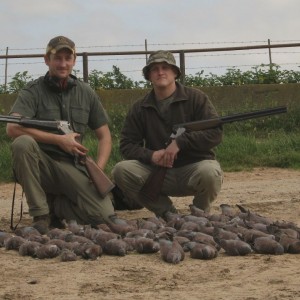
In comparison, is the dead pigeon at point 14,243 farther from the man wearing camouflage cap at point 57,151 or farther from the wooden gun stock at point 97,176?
the wooden gun stock at point 97,176

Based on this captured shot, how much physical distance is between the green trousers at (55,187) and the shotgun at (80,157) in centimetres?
13

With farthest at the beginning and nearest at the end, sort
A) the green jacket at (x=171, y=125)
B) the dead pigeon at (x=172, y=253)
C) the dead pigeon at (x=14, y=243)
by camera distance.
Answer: the green jacket at (x=171, y=125)
the dead pigeon at (x=14, y=243)
the dead pigeon at (x=172, y=253)

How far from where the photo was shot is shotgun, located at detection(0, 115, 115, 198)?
8039 mm

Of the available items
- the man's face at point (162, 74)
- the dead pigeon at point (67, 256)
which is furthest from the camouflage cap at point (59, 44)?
the dead pigeon at point (67, 256)

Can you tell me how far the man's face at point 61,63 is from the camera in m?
8.20

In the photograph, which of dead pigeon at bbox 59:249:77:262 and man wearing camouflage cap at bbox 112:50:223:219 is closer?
dead pigeon at bbox 59:249:77:262

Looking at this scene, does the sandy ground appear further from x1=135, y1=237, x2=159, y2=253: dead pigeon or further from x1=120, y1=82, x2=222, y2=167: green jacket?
x1=120, y1=82, x2=222, y2=167: green jacket

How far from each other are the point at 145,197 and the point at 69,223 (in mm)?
934

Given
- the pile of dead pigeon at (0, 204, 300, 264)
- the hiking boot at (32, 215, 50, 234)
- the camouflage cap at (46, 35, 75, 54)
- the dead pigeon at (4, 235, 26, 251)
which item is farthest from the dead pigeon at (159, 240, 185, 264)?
the camouflage cap at (46, 35, 75, 54)

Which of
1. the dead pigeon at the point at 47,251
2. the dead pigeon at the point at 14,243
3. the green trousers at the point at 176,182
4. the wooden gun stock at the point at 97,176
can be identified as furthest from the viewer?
the green trousers at the point at 176,182

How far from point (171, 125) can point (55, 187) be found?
1309 mm

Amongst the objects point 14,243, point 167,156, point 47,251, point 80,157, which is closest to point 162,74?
point 167,156

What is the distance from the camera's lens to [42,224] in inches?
305

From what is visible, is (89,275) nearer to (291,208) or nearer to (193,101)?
(193,101)
